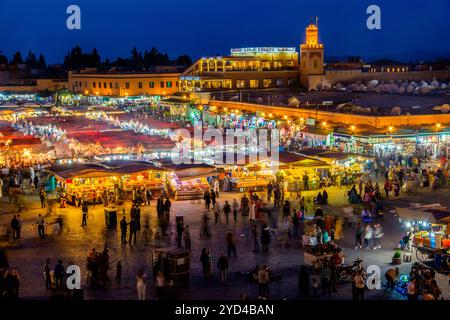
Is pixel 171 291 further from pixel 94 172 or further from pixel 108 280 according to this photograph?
pixel 94 172

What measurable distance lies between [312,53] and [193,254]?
143ft

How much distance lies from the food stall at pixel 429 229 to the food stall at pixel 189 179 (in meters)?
7.37

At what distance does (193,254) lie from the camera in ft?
43.3

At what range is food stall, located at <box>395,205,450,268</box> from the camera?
1238 cm

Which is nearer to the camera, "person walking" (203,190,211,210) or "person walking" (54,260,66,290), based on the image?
"person walking" (54,260,66,290)

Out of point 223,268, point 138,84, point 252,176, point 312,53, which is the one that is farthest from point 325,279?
point 138,84

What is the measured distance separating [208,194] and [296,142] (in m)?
11.5

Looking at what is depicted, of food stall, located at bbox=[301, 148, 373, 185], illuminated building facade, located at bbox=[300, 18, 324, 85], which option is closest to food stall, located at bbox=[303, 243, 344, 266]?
food stall, located at bbox=[301, 148, 373, 185]

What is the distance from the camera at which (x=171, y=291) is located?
10984 millimetres

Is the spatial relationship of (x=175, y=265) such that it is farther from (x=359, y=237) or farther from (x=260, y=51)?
(x=260, y=51)

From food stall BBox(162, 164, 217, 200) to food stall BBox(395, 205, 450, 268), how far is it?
290 inches

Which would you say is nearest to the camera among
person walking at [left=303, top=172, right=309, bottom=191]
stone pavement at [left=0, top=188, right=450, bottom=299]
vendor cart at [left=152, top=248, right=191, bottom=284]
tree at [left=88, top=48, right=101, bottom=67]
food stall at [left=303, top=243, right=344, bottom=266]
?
stone pavement at [left=0, top=188, right=450, bottom=299]

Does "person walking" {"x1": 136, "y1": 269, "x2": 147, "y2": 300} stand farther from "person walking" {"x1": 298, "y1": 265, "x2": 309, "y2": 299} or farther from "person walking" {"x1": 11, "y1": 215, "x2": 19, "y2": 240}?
"person walking" {"x1": 11, "y1": 215, "x2": 19, "y2": 240}
